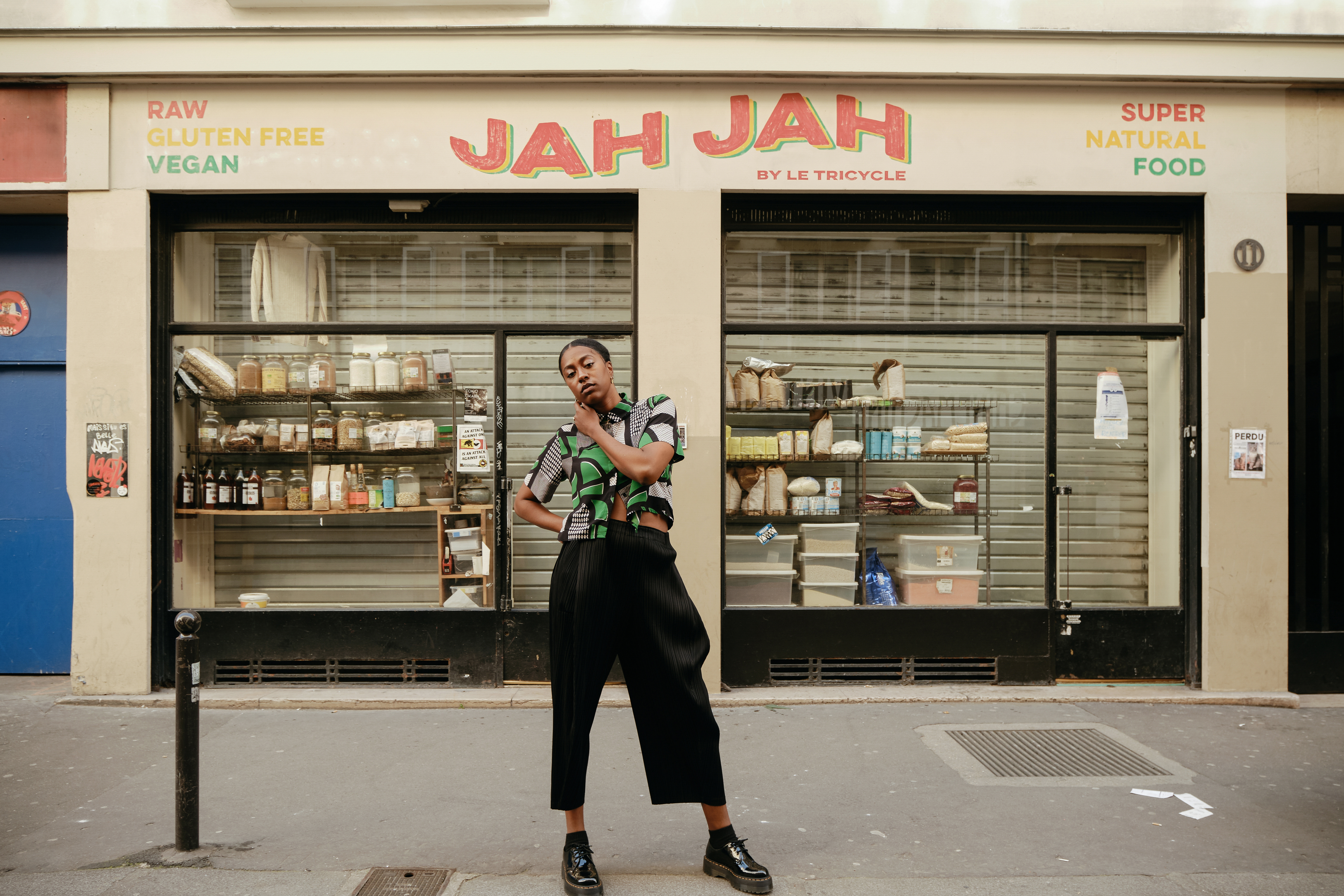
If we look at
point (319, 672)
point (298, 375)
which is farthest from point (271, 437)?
point (319, 672)

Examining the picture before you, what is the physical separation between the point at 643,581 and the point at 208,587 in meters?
5.05

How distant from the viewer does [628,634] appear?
11.9 feet

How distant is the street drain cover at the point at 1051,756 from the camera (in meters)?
4.90

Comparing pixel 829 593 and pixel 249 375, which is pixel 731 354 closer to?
pixel 829 593

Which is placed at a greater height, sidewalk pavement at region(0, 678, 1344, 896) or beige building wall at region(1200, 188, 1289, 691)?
beige building wall at region(1200, 188, 1289, 691)

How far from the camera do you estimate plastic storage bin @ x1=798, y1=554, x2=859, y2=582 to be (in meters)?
7.11

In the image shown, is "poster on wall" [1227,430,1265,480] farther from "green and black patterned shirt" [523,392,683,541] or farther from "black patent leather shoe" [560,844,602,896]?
"black patent leather shoe" [560,844,602,896]

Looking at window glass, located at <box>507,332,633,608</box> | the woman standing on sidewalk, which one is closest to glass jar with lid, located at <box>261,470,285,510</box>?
window glass, located at <box>507,332,633,608</box>

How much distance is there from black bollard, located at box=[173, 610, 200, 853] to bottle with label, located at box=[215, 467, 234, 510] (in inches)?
136

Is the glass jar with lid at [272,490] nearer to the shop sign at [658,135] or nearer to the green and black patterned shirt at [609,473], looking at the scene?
the shop sign at [658,135]

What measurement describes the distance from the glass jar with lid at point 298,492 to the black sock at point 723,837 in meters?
4.87

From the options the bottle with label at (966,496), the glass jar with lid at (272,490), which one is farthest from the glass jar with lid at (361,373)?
the bottle with label at (966,496)

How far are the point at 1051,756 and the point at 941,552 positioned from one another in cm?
214

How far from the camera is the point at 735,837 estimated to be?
3.71 meters
